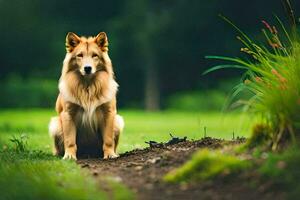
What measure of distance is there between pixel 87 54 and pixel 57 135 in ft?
4.20

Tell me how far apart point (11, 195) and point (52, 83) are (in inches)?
1007

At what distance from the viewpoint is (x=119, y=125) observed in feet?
33.8

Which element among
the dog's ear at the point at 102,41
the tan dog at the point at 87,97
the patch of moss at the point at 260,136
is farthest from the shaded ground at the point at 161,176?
the dog's ear at the point at 102,41

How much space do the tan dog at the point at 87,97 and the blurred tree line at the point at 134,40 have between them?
69.9ft

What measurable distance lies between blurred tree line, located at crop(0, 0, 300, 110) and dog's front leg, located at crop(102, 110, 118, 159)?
2147 centimetres

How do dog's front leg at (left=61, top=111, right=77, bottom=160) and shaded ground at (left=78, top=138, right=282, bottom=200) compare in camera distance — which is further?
dog's front leg at (left=61, top=111, right=77, bottom=160)

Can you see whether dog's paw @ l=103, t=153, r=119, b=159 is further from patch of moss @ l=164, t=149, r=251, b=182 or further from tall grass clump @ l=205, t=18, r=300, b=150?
patch of moss @ l=164, t=149, r=251, b=182

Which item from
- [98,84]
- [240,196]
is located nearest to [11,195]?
[240,196]

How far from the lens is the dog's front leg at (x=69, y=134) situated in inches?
385

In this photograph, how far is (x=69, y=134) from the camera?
32.3ft

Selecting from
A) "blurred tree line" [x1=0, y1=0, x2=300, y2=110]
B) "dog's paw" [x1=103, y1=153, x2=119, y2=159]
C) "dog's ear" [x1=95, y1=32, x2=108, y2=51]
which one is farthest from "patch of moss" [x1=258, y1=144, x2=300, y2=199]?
"blurred tree line" [x1=0, y1=0, x2=300, y2=110]

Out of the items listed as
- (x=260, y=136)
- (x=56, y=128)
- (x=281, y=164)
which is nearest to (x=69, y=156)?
(x=56, y=128)

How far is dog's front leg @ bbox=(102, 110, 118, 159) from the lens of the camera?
9.84 meters

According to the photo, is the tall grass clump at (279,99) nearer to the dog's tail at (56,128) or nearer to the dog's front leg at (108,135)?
the dog's front leg at (108,135)
